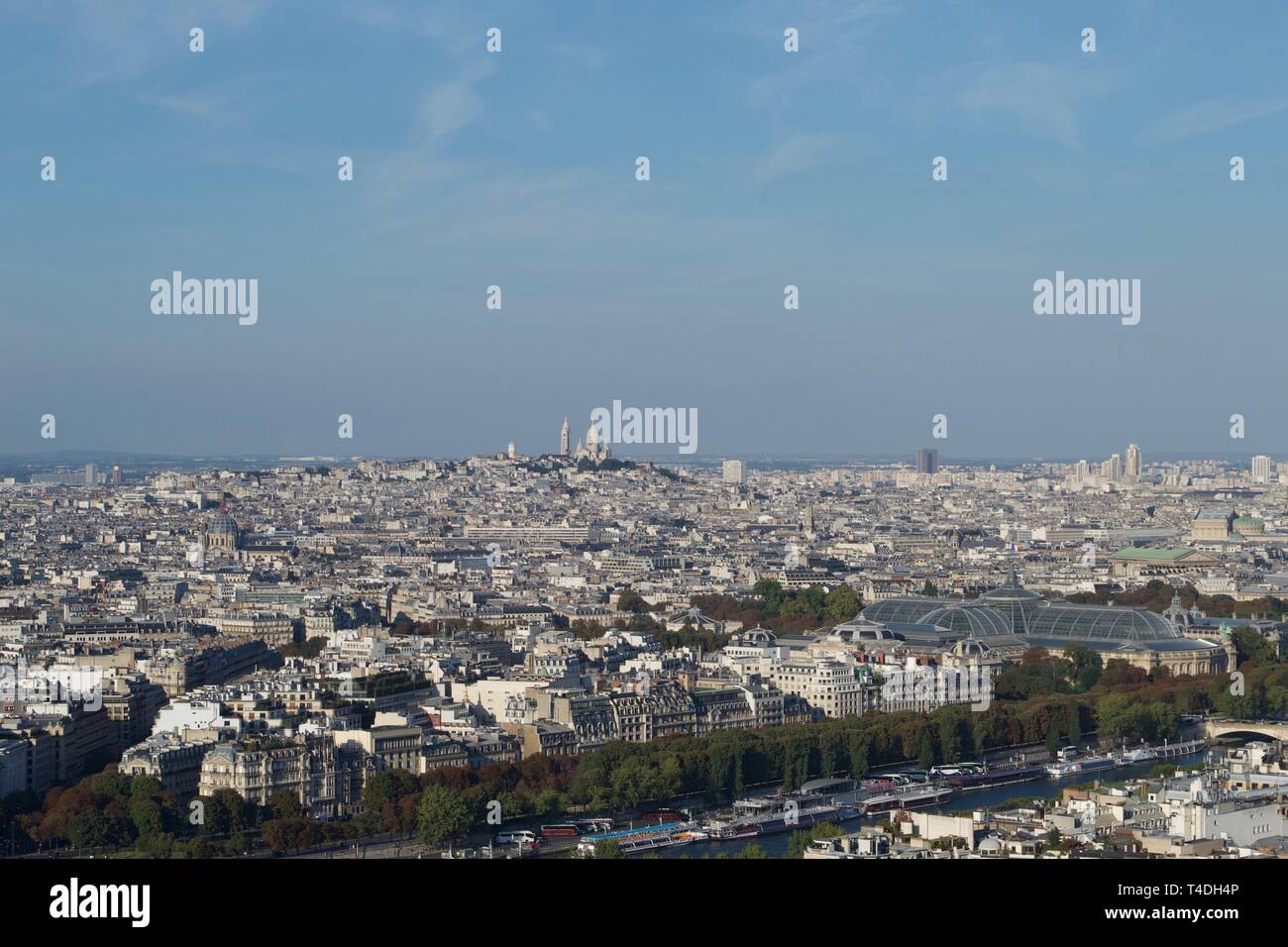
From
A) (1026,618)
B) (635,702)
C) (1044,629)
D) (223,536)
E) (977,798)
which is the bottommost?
(977,798)

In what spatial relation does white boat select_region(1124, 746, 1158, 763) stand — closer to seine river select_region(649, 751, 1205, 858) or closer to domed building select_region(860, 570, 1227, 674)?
seine river select_region(649, 751, 1205, 858)

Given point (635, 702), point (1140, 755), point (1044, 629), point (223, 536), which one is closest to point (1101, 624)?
point (1044, 629)

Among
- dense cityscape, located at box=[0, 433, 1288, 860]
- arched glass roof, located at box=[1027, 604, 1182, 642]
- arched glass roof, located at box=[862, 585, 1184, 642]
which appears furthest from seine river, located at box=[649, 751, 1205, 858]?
arched glass roof, located at box=[862, 585, 1184, 642]

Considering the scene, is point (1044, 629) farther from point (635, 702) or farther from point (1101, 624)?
point (635, 702)

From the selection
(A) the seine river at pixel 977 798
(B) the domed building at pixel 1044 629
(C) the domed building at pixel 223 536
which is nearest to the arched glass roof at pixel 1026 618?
(B) the domed building at pixel 1044 629
